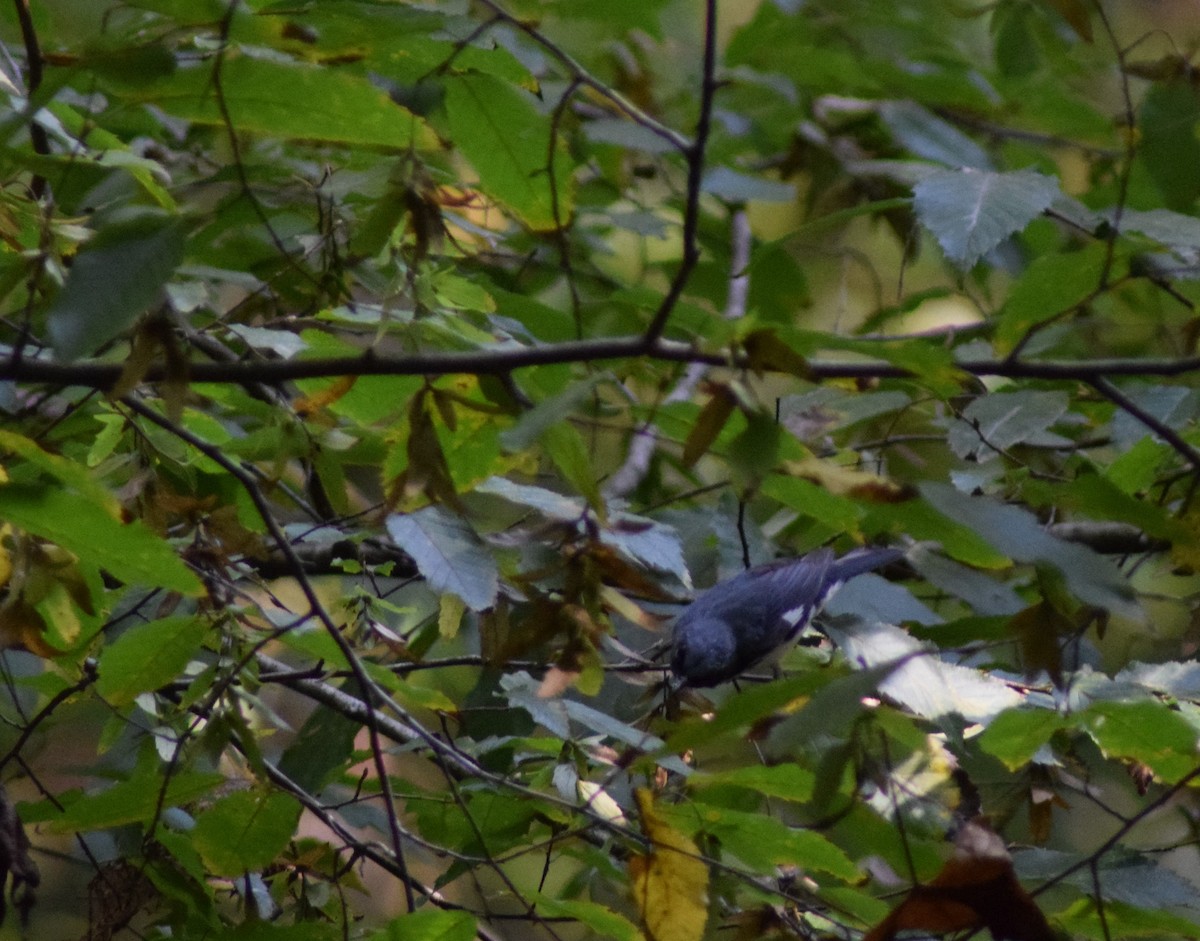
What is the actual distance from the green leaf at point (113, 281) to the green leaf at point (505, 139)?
286 millimetres

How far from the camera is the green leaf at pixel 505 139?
2.97ft

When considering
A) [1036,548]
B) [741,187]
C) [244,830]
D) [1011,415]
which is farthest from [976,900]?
[741,187]

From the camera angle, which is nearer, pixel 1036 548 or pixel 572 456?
pixel 1036 548

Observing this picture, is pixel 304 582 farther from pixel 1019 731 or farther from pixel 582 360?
pixel 1019 731

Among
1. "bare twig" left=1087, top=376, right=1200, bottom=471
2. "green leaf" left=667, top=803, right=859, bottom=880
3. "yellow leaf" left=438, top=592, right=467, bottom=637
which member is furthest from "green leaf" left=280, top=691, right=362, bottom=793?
"bare twig" left=1087, top=376, right=1200, bottom=471

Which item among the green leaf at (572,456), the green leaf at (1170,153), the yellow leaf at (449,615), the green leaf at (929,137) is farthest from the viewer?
the green leaf at (929,137)

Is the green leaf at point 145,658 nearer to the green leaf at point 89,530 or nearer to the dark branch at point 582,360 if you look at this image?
the green leaf at point 89,530

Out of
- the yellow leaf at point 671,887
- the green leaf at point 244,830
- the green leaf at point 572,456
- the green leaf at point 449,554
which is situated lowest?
the green leaf at point 244,830

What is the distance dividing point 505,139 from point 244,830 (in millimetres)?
Answer: 608

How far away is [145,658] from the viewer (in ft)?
3.02

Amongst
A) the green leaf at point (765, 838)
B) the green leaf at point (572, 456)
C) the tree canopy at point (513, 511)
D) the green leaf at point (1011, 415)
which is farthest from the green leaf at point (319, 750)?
the green leaf at point (1011, 415)

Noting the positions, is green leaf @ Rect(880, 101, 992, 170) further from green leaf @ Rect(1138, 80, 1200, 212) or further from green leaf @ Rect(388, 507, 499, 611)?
green leaf @ Rect(388, 507, 499, 611)

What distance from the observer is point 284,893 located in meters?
1.27

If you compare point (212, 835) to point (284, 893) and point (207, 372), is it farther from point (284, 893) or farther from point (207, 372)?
point (207, 372)
